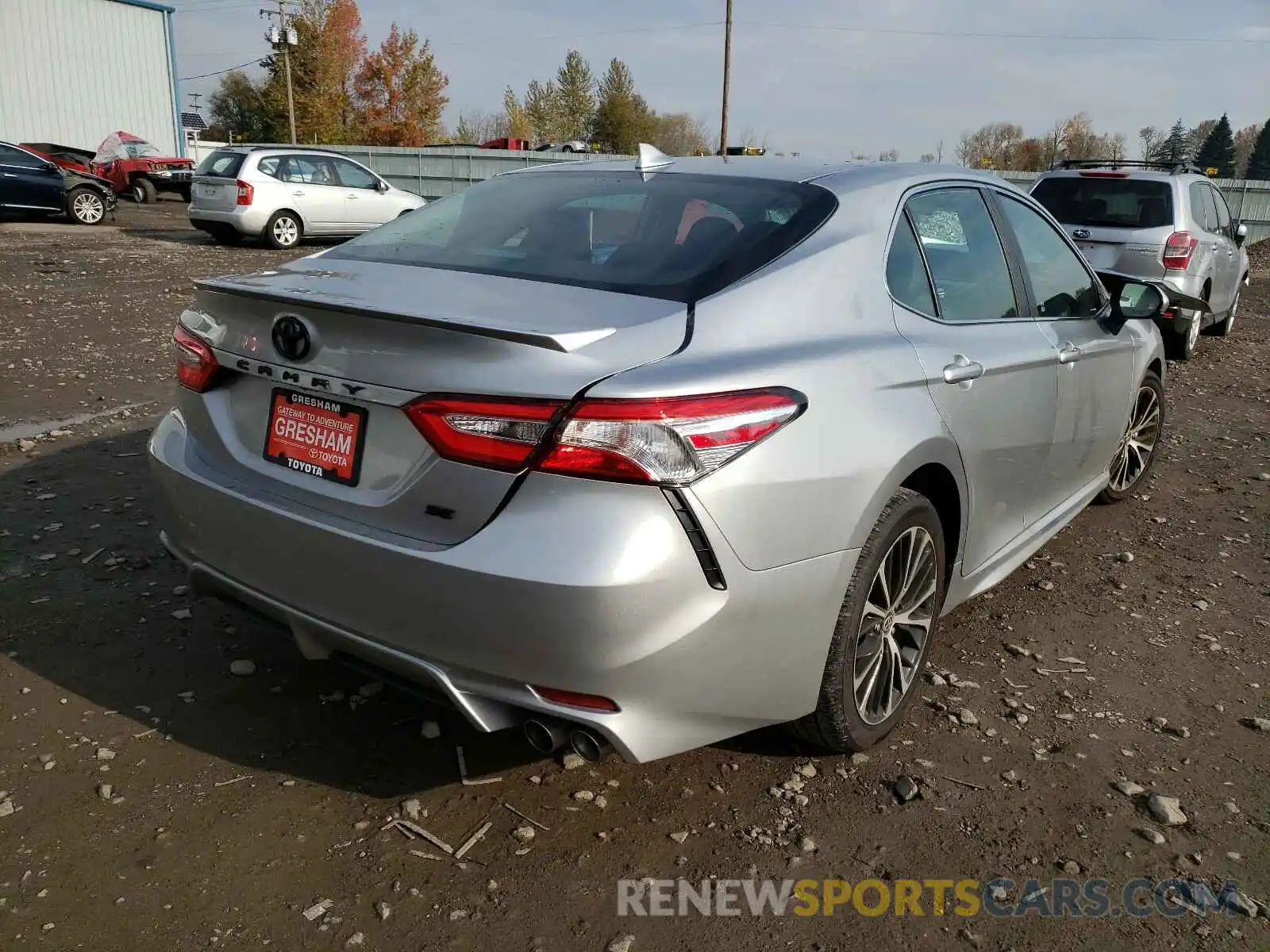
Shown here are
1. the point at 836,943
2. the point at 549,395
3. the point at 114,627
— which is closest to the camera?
the point at 549,395

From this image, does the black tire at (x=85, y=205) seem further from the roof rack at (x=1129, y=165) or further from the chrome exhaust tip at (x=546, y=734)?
the chrome exhaust tip at (x=546, y=734)

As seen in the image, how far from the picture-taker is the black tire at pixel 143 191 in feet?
88.9

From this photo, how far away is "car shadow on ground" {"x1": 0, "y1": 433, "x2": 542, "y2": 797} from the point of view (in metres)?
2.81

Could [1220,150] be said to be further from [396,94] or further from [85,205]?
[85,205]

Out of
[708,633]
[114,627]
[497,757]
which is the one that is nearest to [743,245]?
[708,633]

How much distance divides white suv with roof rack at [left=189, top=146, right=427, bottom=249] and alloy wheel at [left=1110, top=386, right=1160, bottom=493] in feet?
40.9

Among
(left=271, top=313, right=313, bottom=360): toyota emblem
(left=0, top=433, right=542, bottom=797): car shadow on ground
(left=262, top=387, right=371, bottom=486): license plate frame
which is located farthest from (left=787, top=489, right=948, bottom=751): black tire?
(left=271, top=313, right=313, bottom=360): toyota emblem

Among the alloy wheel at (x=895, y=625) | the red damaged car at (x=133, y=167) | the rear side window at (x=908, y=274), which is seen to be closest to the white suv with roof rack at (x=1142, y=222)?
the rear side window at (x=908, y=274)

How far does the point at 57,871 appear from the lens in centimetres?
232

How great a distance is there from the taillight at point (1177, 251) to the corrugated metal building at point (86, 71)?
33612 millimetres

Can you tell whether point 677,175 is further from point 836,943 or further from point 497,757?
point 836,943

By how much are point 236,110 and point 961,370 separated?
80397 millimetres

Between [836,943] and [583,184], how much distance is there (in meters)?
2.29

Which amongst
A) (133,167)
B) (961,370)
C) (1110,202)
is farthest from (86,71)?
(961,370)
